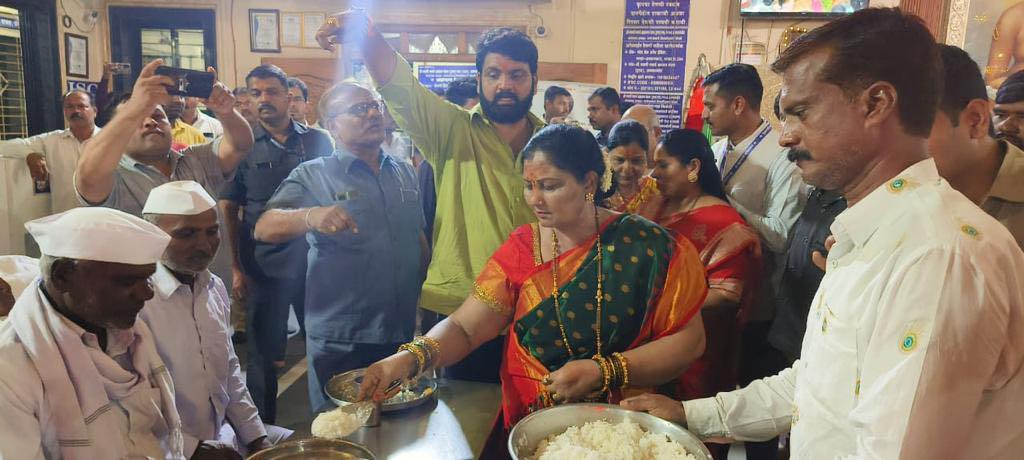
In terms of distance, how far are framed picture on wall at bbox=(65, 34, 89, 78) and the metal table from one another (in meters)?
6.86

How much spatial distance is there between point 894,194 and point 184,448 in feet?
6.39

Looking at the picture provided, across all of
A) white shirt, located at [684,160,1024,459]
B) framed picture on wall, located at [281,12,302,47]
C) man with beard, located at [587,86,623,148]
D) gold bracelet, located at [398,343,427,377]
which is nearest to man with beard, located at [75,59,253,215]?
gold bracelet, located at [398,343,427,377]

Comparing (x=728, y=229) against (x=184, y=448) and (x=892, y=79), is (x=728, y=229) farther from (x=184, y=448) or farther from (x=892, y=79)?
(x=184, y=448)

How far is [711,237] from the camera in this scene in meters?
2.51

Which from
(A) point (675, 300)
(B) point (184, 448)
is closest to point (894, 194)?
(A) point (675, 300)

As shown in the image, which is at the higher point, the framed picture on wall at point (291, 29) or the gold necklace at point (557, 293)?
the framed picture on wall at point (291, 29)

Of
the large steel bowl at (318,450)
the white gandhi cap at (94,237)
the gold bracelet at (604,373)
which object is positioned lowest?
the large steel bowl at (318,450)

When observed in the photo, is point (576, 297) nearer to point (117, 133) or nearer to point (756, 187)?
point (756, 187)

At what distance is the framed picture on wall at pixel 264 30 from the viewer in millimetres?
7004

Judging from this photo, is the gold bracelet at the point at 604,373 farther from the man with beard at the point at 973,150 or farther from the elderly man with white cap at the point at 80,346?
the elderly man with white cap at the point at 80,346

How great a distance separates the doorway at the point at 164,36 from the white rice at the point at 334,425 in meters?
6.65

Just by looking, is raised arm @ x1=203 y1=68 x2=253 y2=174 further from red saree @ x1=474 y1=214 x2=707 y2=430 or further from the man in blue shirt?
red saree @ x1=474 y1=214 x2=707 y2=430

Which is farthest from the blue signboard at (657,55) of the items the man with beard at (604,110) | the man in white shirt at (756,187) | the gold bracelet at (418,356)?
the gold bracelet at (418,356)

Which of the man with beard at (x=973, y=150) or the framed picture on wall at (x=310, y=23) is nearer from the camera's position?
the man with beard at (x=973, y=150)
